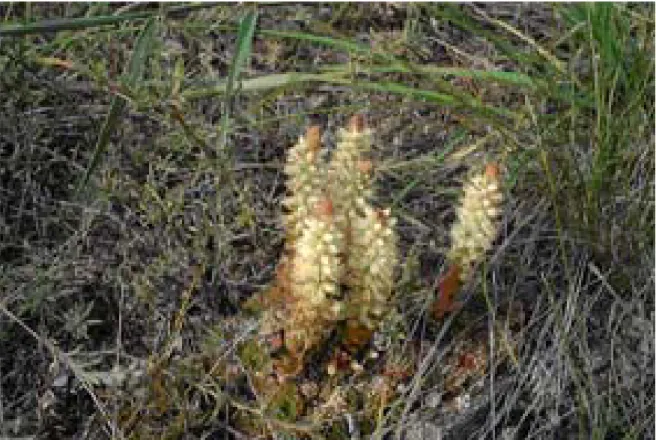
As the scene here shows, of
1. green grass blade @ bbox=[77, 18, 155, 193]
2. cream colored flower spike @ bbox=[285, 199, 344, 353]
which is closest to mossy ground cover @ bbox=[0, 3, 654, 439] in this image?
green grass blade @ bbox=[77, 18, 155, 193]

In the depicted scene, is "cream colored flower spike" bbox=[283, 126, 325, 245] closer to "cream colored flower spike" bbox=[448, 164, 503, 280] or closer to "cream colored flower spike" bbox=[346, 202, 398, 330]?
"cream colored flower spike" bbox=[346, 202, 398, 330]

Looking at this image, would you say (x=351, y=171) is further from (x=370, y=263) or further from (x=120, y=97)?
(x=120, y=97)

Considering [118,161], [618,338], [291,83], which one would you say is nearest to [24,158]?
[118,161]

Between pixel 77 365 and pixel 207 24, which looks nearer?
pixel 77 365

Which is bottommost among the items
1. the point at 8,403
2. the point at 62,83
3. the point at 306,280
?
the point at 8,403

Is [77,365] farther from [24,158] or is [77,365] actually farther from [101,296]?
[24,158]
